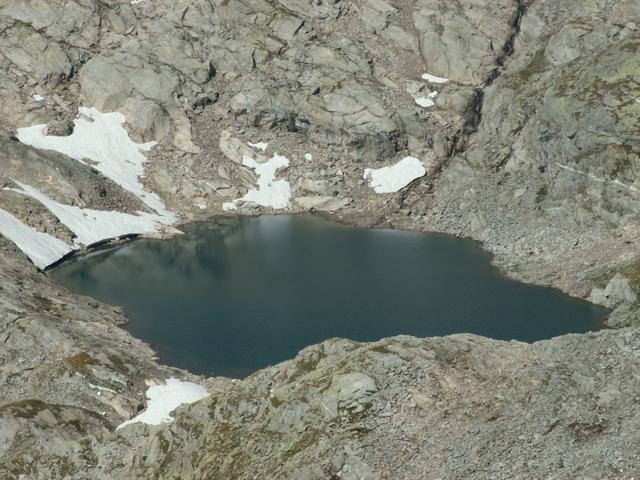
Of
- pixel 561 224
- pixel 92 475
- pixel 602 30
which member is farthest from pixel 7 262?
pixel 602 30

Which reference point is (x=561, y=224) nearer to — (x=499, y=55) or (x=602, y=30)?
(x=602, y=30)

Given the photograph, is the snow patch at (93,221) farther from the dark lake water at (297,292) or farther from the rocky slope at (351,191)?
the dark lake water at (297,292)

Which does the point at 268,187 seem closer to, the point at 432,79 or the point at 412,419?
the point at 432,79

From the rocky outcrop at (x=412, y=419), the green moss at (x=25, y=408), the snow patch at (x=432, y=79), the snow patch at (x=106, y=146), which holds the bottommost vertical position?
the snow patch at (x=106, y=146)

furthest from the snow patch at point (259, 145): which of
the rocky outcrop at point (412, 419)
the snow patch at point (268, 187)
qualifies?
the rocky outcrop at point (412, 419)

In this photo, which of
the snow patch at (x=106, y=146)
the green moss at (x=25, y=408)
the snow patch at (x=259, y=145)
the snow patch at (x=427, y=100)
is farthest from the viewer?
the snow patch at (x=427, y=100)

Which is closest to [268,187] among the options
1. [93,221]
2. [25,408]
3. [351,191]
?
[351,191]
